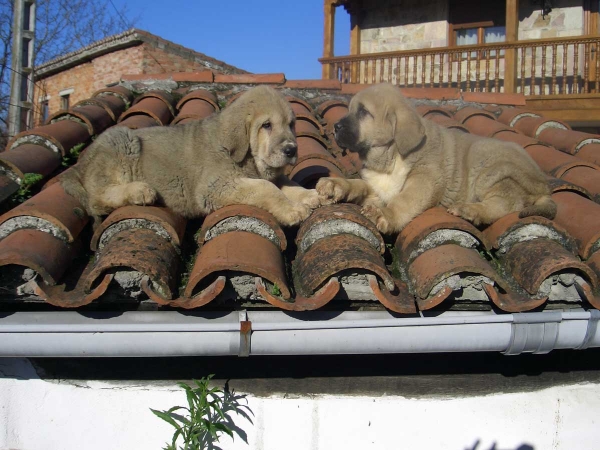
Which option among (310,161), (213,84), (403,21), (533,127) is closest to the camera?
(310,161)

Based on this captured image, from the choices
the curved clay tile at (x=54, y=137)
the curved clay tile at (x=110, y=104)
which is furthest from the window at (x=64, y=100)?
the curved clay tile at (x=54, y=137)

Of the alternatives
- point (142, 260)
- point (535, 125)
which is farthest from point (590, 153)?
point (142, 260)

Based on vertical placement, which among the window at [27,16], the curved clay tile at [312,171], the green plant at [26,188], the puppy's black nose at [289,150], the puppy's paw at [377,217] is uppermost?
the window at [27,16]

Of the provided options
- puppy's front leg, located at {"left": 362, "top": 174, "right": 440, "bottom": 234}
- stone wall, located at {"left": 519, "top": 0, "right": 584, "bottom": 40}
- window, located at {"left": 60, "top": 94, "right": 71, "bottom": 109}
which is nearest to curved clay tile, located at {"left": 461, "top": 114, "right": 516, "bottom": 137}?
puppy's front leg, located at {"left": 362, "top": 174, "right": 440, "bottom": 234}

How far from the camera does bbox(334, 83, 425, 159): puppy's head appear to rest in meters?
4.32

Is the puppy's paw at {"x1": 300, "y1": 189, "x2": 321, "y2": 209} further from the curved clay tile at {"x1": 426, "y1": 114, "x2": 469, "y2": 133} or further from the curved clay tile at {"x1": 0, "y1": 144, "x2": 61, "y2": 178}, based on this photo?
the curved clay tile at {"x1": 426, "y1": 114, "x2": 469, "y2": 133}

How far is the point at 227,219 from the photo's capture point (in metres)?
3.46

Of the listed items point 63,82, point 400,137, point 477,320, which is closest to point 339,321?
point 477,320

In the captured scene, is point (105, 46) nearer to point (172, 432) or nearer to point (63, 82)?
point (63, 82)

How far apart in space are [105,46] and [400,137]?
63.8 feet

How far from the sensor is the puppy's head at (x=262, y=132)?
4121 millimetres

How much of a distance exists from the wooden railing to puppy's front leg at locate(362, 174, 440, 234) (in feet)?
38.9

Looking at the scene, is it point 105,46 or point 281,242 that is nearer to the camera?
point 281,242

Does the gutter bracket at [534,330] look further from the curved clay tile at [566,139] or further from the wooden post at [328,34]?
the wooden post at [328,34]
